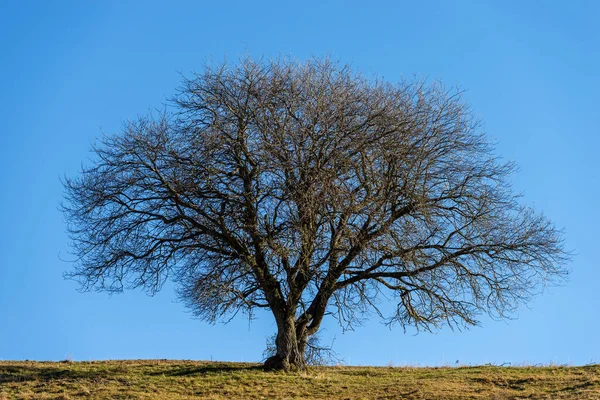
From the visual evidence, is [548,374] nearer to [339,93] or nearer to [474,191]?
[474,191]

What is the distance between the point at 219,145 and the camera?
20.1m

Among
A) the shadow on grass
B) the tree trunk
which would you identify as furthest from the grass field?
the tree trunk

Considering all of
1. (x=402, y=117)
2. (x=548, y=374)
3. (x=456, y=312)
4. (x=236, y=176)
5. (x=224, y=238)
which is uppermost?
(x=402, y=117)

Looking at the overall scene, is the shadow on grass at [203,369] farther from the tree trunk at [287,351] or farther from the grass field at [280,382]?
the tree trunk at [287,351]

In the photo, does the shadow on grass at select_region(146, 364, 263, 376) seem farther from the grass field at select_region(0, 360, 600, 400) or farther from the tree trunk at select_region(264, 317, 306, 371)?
the tree trunk at select_region(264, 317, 306, 371)

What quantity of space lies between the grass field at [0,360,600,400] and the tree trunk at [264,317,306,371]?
0.45m

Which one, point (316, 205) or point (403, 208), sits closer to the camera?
point (316, 205)

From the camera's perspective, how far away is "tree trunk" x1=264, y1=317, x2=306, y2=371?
68.3ft

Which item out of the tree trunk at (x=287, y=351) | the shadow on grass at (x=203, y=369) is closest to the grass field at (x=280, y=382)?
the shadow on grass at (x=203, y=369)

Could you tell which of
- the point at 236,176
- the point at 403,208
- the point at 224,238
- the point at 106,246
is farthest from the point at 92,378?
the point at 403,208

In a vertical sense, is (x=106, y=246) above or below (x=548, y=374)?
above

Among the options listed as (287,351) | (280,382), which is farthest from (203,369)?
(280,382)

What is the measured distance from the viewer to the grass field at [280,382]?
58.0 ft

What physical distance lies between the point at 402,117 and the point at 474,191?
3.06 meters
